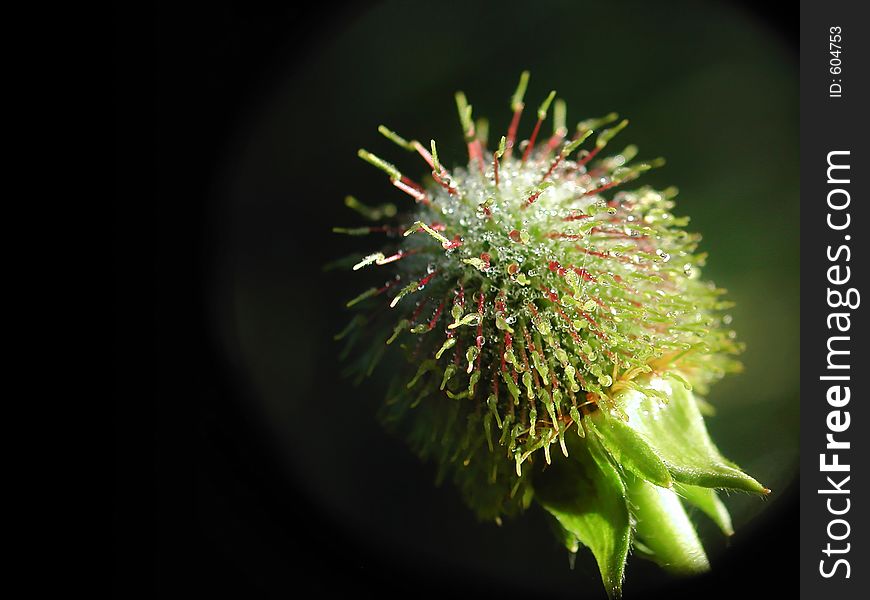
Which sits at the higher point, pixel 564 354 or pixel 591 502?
pixel 564 354

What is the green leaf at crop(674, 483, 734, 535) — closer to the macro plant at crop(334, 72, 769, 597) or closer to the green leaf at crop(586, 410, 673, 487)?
the macro plant at crop(334, 72, 769, 597)

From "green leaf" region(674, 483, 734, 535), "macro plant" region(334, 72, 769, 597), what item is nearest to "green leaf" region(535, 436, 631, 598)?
"macro plant" region(334, 72, 769, 597)

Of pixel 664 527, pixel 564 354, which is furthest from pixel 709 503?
pixel 564 354

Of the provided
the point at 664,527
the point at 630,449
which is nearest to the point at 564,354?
the point at 630,449

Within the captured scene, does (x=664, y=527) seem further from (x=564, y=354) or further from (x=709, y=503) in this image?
(x=564, y=354)

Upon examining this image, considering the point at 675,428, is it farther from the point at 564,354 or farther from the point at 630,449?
the point at 564,354

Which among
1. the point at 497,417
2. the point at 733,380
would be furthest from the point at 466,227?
the point at 733,380
